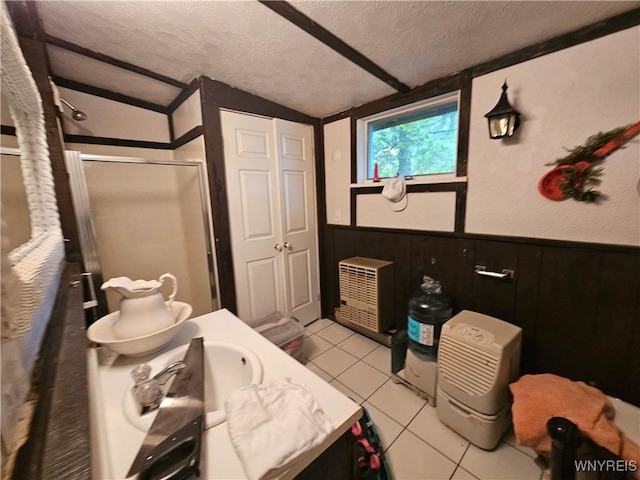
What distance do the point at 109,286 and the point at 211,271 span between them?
107 cm

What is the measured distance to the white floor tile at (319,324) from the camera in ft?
8.17

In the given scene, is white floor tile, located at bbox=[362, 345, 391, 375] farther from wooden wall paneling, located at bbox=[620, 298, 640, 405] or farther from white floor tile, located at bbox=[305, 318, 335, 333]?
wooden wall paneling, located at bbox=[620, 298, 640, 405]

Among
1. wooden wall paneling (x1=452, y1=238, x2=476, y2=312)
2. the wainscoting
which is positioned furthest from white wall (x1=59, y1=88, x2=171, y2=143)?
wooden wall paneling (x1=452, y1=238, x2=476, y2=312)

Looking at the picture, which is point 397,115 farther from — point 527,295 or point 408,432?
point 408,432

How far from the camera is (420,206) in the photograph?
1.85 metres

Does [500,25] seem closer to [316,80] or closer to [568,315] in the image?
[316,80]

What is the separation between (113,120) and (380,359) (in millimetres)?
2839

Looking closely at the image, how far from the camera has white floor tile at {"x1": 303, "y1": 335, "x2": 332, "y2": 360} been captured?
2091 mm

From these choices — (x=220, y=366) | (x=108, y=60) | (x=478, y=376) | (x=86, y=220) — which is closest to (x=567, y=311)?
(x=478, y=376)

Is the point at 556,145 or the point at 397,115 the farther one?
the point at 397,115

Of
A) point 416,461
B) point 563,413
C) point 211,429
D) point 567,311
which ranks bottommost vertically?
point 416,461

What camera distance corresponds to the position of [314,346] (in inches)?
86.6

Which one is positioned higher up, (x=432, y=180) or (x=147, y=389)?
(x=432, y=180)

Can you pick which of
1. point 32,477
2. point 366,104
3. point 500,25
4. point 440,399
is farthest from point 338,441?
point 366,104
